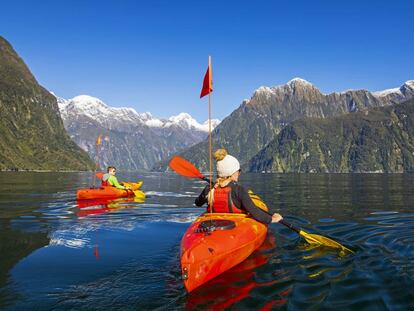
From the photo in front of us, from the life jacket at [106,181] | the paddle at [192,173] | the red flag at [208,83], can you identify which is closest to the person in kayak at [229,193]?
the paddle at [192,173]

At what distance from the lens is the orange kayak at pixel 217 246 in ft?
24.3

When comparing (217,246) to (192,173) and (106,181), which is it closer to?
(192,173)

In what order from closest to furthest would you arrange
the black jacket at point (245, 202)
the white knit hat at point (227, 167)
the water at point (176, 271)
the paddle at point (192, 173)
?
the water at point (176, 271) → the white knit hat at point (227, 167) → the black jacket at point (245, 202) → the paddle at point (192, 173)

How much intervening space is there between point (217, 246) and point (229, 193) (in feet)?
7.53

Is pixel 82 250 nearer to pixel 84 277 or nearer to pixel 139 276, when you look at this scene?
pixel 84 277

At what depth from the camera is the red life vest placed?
10.2 metres

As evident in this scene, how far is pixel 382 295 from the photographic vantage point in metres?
7.20

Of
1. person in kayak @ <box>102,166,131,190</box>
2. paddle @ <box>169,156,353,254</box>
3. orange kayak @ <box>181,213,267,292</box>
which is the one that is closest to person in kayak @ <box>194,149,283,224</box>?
orange kayak @ <box>181,213,267,292</box>

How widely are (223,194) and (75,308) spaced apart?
5.00 meters

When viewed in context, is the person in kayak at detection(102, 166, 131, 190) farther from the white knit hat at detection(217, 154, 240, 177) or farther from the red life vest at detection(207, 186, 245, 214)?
the white knit hat at detection(217, 154, 240, 177)

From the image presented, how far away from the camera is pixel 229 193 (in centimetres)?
1016

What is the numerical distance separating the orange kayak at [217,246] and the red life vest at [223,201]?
0.15 m

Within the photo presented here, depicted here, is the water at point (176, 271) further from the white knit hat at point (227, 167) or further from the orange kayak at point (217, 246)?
the white knit hat at point (227, 167)

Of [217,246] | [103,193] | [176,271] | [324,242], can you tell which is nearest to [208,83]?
[217,246]
